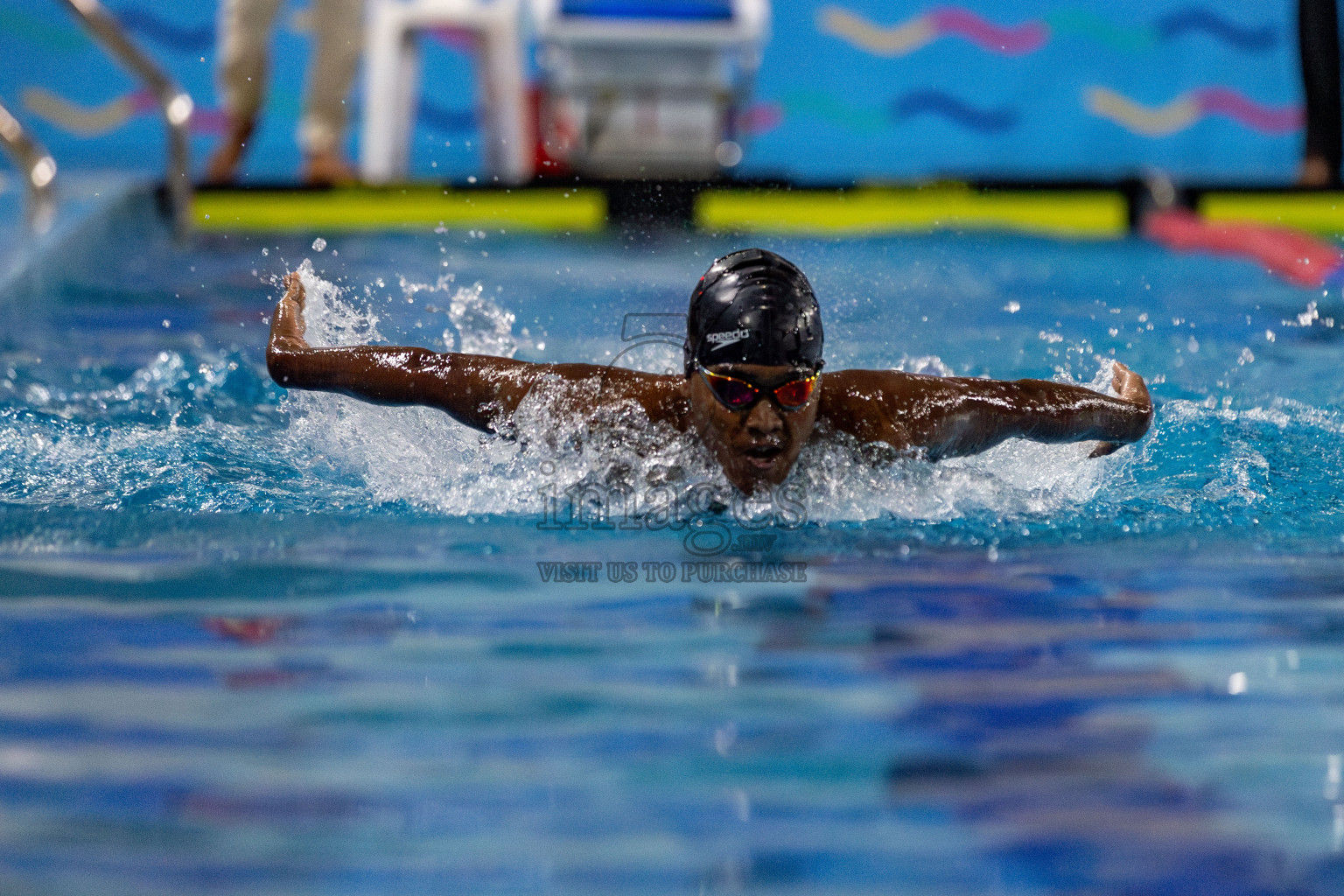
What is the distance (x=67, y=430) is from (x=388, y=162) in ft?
13.0

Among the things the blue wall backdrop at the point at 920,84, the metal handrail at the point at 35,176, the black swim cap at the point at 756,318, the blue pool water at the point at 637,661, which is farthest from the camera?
the blue wall backdrop at the point at 920,84

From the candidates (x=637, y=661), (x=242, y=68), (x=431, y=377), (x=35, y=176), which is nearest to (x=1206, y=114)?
(x=242, y=68)

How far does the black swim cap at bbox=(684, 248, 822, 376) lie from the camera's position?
2588 mm

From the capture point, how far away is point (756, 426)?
2607 mm

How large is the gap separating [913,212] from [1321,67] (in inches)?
76.3

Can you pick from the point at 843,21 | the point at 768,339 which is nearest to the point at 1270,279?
the point at 768,339

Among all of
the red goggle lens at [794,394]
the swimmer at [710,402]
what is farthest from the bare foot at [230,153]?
the red goggle lens at [794,394]

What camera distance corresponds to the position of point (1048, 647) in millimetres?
2143

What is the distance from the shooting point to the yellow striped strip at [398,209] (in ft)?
20.5

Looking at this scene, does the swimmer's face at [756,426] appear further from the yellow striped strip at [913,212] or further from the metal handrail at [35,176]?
the metal handrail at [35,176]

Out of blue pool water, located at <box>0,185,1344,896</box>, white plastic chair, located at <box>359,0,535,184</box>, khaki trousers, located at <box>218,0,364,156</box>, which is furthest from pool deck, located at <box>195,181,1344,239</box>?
blue pool water, located at <box>0,185,1344,896</box>

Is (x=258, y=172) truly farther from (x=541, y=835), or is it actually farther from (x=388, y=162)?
(x=541, y=835)

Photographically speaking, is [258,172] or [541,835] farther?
[258,172]

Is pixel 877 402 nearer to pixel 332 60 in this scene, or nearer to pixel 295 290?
pixel 295 290
